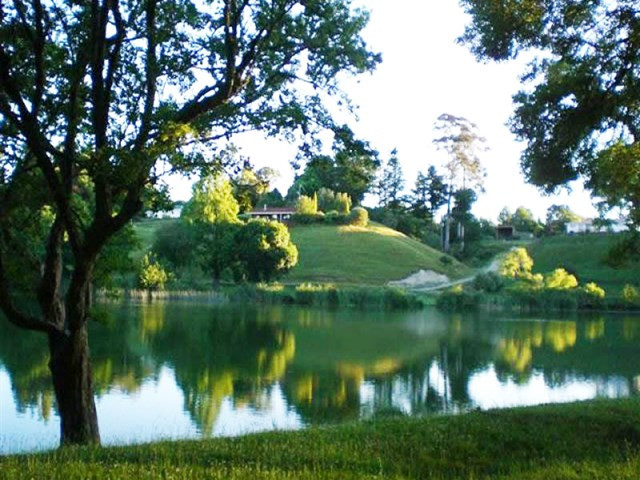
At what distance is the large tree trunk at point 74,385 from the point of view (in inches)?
434

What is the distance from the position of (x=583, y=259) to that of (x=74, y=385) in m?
76.6

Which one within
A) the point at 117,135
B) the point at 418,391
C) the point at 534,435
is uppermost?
the point at 117,135

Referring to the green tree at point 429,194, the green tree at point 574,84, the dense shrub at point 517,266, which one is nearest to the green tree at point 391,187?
the green tree at point 429,194

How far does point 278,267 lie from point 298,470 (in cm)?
6064

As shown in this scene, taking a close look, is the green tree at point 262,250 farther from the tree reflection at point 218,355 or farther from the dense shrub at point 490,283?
the tree reflection at point 218,355

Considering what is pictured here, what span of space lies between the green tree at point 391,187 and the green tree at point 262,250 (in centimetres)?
5020

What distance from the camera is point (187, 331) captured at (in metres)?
37.1

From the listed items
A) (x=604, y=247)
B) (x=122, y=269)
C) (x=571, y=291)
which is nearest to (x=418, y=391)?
(x=122, y=269)

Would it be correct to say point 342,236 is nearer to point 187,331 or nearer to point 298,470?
point 187,331

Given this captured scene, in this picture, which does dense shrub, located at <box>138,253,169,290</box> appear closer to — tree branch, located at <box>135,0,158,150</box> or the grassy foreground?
tree branch, located at <box>135,0,158,150</box>

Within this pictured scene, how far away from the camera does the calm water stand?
17.8 m

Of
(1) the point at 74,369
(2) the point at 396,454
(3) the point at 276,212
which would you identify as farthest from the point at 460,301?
(2) the point at 396,454

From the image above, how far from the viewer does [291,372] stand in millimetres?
24953

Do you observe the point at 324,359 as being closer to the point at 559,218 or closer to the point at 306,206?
the point at 306,206
